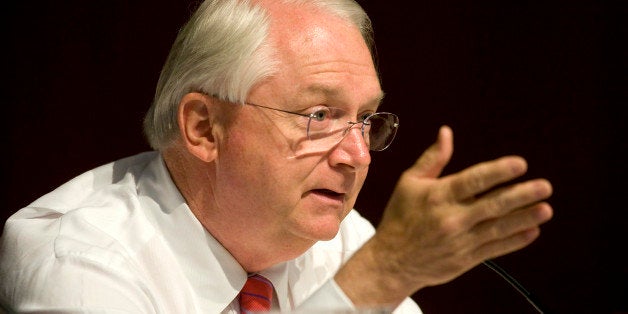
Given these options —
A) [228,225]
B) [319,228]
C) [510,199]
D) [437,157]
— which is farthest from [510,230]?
[228,225]

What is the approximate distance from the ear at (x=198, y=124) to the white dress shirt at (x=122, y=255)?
4.9 inches

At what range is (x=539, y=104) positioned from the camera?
113 inches

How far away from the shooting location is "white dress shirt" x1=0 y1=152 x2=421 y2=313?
1.69 metres

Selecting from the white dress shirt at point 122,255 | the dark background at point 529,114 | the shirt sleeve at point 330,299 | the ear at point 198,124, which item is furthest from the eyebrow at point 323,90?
the dark background at point 529,114

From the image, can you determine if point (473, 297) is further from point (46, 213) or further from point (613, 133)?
point (46, 213)

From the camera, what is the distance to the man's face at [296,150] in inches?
71.7

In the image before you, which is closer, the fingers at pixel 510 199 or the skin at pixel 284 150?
the fingers at pixel 510 199

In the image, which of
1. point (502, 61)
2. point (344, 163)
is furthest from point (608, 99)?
point (344, 163)

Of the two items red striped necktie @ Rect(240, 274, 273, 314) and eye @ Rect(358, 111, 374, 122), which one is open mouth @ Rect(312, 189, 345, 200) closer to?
eye @ Rect(358, 111, 374, 122)

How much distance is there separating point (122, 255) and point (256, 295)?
357 millimetres

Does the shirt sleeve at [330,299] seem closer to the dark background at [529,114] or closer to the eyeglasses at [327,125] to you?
the eyeglasses at [327,125]

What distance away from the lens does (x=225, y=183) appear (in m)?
1.90

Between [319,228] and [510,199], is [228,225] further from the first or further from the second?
[510,199]

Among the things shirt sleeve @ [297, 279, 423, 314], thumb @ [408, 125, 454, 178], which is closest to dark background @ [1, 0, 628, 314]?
shirt sleeve @ [297, 279, 423, 314]
